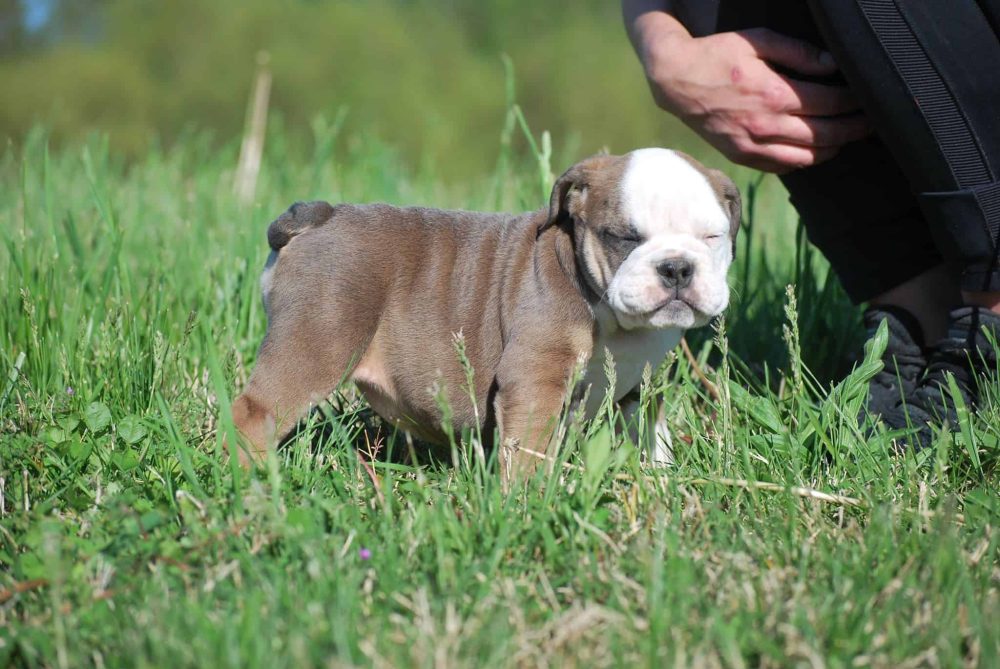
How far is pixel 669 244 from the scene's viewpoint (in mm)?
2652

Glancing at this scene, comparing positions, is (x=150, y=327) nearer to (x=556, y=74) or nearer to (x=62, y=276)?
(x=62, y=276)

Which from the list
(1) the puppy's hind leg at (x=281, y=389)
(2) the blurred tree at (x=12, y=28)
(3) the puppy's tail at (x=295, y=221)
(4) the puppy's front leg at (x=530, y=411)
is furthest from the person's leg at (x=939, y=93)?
(2) the blurred tree at (x=12, y=28)

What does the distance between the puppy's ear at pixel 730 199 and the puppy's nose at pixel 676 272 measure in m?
0.32

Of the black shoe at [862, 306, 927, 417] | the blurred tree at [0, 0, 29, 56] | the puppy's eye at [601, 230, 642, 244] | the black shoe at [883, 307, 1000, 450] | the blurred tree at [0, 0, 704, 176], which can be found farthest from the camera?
the blurred tree at [0, 0, 29, 56]

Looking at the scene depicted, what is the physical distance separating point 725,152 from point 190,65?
22.1 meters

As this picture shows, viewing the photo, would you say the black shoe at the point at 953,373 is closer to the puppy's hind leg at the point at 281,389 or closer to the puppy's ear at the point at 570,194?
the puppy's ear at the point at 570,194

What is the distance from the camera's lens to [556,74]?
27.9 meters

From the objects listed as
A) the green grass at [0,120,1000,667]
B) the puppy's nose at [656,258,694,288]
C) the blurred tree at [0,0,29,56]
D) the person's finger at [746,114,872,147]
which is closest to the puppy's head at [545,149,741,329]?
the puppy's nose at [656,258,694,288]

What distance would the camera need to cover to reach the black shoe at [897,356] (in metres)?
3.20

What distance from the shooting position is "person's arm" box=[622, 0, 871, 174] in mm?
2982

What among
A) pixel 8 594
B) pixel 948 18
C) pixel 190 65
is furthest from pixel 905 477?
pixel 190 65

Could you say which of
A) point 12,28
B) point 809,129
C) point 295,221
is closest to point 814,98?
point 809,129

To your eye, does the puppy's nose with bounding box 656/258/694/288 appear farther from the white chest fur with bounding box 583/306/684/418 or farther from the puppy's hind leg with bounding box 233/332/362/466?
the puppy's hind leg with bounding box 233/332/362/466

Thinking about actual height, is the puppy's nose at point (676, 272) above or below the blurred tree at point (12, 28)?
above
